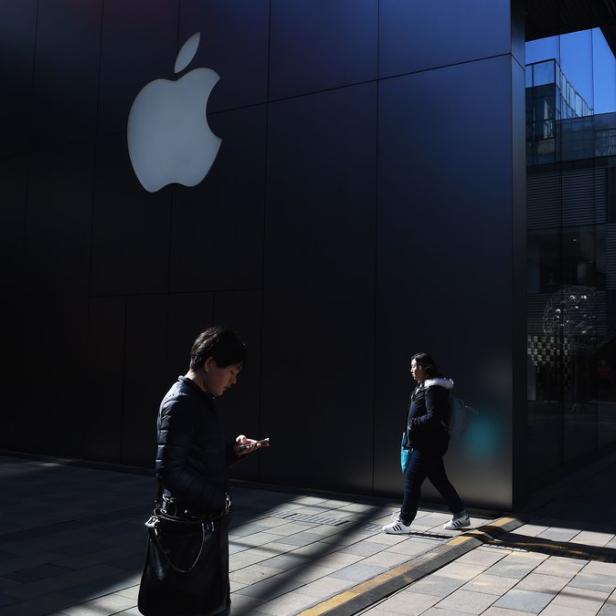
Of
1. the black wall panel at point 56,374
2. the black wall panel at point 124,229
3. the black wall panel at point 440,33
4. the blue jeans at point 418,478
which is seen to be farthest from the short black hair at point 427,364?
the black wall panel at point 56,374

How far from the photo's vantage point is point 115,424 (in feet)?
34.4

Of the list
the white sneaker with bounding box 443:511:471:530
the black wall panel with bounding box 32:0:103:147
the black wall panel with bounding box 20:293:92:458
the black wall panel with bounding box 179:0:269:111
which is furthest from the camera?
the black wall panel with bounding box 32:0:103:147

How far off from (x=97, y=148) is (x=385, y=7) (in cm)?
525

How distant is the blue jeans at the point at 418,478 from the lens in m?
6.41

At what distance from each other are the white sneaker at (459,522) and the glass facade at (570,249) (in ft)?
6.22

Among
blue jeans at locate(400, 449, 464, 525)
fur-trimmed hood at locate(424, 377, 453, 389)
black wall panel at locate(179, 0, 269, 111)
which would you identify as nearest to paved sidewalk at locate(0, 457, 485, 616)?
blue jeans at locate(400, 449, 464, 525)

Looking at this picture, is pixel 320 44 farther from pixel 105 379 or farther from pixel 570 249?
pixel 105 379

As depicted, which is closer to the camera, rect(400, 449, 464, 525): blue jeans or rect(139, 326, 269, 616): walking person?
rect(139, 326, 269, 616): walking person

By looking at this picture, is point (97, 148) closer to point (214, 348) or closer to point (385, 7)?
point (385, 7)

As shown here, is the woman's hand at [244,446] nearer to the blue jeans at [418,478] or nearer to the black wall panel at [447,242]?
the blue jeans at [418,478]

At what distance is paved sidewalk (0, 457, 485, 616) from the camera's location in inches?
187

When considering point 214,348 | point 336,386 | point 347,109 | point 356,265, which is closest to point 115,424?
point 336,386

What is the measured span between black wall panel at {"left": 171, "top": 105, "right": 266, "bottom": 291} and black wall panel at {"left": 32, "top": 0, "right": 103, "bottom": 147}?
272 cm

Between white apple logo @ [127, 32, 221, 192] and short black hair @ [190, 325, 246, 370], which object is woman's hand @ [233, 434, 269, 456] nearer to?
short black hair @ [190, 325, 246, 370]
